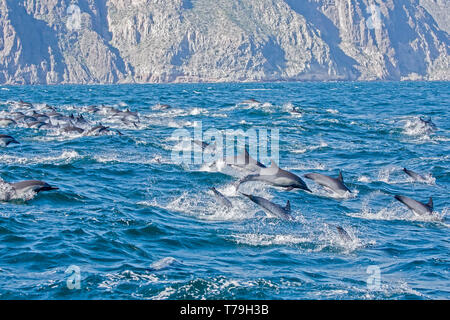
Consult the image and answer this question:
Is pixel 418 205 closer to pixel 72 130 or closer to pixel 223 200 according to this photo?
pixel 223 200

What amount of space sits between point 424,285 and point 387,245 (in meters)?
2.95

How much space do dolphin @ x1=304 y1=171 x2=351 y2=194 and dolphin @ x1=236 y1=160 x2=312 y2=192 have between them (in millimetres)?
2175

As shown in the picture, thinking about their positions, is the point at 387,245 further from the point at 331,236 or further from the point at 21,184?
the point at 21,184

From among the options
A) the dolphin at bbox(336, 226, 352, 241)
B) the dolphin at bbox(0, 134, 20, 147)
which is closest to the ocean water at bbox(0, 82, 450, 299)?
the dolphin at bbox(336, 226, 352, 241)

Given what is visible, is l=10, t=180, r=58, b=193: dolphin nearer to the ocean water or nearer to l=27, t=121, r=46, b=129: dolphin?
the ocean water

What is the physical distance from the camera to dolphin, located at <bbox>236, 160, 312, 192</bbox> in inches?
752

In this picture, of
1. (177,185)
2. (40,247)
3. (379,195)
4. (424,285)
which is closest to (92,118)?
(177,185)

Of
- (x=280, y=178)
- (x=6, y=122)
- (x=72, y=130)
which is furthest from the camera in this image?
(x=6, y=122)

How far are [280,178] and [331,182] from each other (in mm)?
2739

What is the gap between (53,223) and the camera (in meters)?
16.2

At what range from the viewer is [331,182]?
2120 centimetres

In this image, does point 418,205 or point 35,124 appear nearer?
point 418,205

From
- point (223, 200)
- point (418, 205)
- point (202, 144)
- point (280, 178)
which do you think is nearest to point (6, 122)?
point (202, 144)

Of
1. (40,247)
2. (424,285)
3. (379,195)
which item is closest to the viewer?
(424,285)
